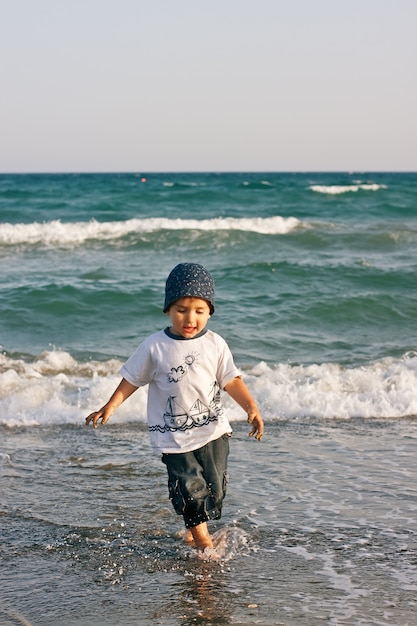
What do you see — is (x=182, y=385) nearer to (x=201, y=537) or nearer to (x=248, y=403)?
(x=248, y=403)

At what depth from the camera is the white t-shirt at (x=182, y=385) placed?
3.88 m

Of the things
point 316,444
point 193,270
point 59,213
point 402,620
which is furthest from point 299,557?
point 59,213

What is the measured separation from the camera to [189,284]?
376 centimetres

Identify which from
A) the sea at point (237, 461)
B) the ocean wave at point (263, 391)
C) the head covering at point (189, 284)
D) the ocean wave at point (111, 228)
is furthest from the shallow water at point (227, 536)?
the ocean wave at point (111, 228)

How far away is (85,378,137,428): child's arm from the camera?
376cm

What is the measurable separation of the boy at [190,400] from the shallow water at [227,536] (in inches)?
12.8

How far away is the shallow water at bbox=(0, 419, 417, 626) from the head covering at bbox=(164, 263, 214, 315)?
1.22 m

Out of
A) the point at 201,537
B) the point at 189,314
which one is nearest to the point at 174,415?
the point at 189,314

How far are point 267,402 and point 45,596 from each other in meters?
3.94

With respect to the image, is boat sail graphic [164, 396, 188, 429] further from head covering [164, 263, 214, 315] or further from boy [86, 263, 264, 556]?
head covering [164, 263, 214, 315]

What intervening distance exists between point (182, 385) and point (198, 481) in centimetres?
45

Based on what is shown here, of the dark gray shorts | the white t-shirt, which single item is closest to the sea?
the dark gray shorts

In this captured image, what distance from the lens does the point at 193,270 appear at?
380 cm

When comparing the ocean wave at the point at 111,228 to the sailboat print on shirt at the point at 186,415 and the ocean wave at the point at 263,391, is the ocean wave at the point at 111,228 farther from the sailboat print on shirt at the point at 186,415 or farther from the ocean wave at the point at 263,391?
the sailboat print on shirt at the point at 186,415
